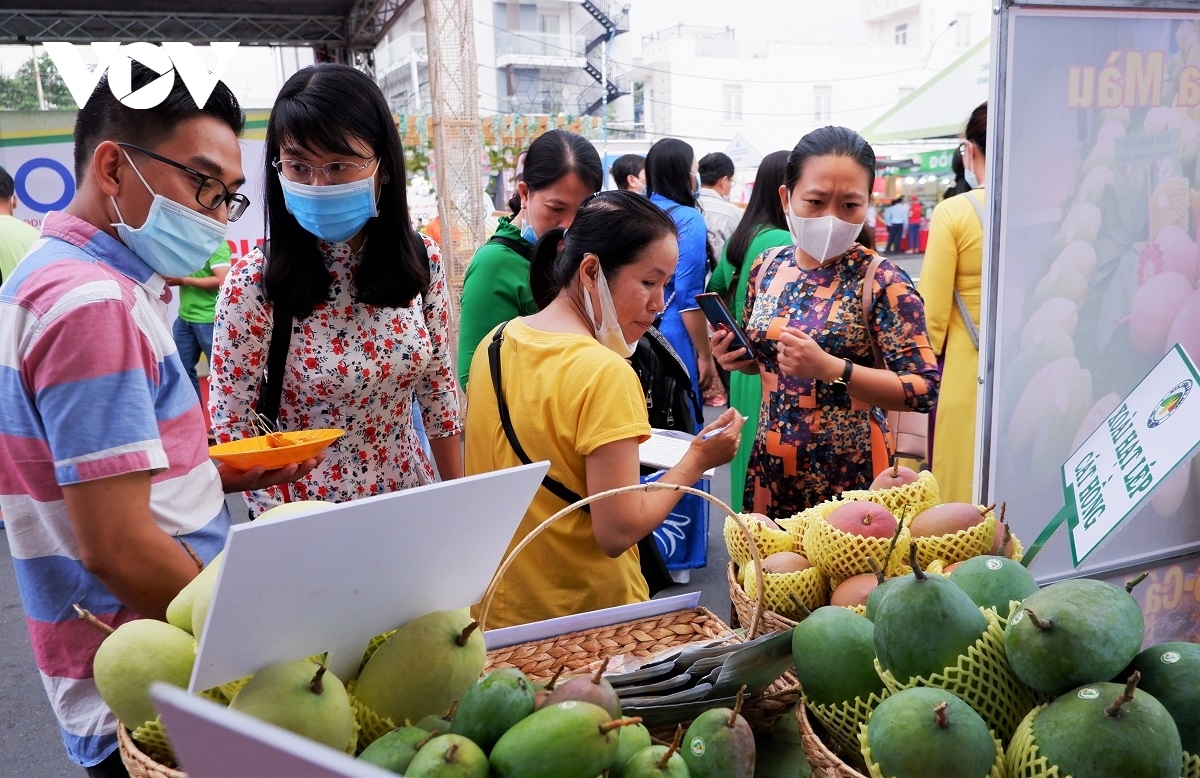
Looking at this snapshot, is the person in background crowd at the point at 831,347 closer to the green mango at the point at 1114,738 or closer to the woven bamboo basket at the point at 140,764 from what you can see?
the green mango at the point at 1114,738

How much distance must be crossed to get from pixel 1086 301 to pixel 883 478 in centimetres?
97

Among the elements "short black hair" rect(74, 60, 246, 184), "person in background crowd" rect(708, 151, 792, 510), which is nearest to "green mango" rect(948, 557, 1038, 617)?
"short black hair" rect(74, 60, 246, 184)

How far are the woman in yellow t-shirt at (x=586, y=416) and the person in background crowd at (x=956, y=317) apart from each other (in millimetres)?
1942

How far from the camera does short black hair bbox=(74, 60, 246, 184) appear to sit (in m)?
A: 1.40

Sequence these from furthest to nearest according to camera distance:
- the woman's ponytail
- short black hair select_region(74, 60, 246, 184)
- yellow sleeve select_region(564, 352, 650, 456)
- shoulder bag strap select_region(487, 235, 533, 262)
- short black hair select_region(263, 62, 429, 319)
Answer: shoulder bag strap select_region(487, 235, 533, 262) → the woman's ponytail → short black hair select_region(263, 62, 429, 319) → yellow sleeve select_region(564, 352, 650, 456) → short black hair select_region(74, 60, 246, 184)

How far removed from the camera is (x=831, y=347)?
96.9 inches

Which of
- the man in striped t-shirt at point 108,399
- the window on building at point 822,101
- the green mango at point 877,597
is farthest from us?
the window on building at point 822,101

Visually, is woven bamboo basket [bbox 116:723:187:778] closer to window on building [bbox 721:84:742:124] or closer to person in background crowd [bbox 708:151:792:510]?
person in background crowd [bbox 708:151:792:510]

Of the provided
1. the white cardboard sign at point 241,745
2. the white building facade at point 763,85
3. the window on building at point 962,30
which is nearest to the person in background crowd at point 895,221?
the white building facade at point 763,85

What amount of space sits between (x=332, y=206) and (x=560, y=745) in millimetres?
1386

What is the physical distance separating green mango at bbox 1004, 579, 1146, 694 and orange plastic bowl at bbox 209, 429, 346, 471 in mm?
1199

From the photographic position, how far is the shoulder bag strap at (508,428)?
174cm

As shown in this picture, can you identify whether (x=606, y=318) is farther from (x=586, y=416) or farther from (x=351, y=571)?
(x=351, y=571)

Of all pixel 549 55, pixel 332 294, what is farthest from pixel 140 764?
pixel 549 55
